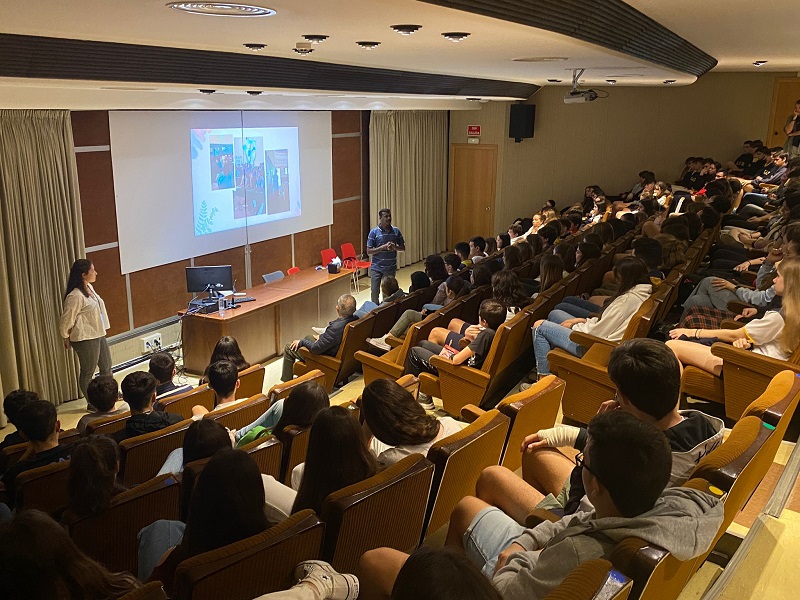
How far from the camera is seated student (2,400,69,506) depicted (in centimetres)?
362

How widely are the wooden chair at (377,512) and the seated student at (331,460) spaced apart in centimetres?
16

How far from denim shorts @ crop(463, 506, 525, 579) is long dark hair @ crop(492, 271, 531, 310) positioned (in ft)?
10.6

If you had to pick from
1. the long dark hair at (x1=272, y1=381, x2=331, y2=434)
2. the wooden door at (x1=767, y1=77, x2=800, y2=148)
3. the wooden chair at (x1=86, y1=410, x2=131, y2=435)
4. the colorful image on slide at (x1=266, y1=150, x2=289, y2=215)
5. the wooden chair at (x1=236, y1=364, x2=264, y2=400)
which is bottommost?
the wooden chair at (x1=236, y1=364, x2=264, y2=400)

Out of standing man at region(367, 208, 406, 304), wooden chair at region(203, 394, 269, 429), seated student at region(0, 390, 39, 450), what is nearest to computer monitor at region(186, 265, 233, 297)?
standing man at region(367, 208, 406, 304)

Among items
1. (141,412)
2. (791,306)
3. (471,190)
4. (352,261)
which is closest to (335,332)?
(141,412)

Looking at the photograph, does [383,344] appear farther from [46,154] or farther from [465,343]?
[46,154]

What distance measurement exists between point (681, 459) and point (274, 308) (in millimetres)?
5944

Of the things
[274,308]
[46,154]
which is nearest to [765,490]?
[274,308]

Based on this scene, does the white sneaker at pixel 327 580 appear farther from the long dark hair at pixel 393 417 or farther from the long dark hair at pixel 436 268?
the long dark hair at pixel 436 268

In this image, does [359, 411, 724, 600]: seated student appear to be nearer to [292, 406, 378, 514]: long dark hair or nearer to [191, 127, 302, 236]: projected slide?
[292, 406, 378, 514]: long dark hair

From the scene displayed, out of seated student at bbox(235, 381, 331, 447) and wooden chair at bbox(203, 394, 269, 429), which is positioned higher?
seated student at bbox(235, 381, 331, 447)

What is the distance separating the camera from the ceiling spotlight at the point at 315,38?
388 cm

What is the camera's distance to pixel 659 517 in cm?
195

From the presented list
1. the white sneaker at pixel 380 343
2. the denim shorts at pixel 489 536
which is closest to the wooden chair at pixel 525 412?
the denim shorts at pixel 489 536
